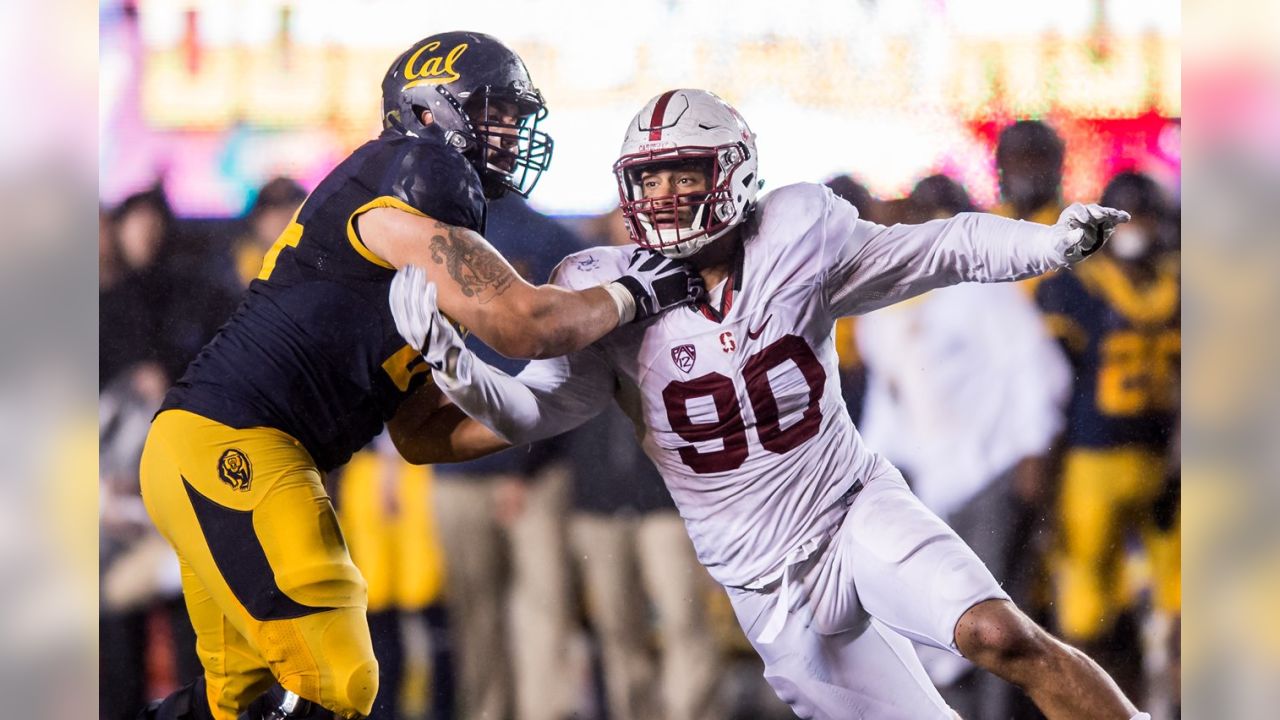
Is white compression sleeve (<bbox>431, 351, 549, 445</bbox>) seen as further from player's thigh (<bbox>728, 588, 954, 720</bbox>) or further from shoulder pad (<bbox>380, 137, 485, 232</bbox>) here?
player's thigh (<bbox>728, 588, 954, 720</bbox>)

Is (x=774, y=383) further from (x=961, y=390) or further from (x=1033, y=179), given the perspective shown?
(x=1033, y=179)

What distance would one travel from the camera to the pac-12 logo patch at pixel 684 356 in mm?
2670

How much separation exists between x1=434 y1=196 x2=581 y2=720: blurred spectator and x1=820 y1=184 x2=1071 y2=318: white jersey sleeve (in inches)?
33.4

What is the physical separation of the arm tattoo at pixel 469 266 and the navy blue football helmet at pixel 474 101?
30 cm

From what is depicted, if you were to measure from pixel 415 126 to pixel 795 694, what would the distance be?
1.66 meters

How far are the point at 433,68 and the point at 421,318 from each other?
2.19ft

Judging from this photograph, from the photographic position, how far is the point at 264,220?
3129 millimetres

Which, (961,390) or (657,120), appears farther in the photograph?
(961,390)

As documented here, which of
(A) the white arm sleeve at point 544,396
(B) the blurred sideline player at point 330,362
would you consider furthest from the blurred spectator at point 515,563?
(B) the blurred sideline player at point 330,362

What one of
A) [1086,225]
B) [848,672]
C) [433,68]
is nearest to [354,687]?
[848,672]

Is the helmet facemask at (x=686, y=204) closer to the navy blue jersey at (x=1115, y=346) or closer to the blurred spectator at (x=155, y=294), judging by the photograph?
the navy blue jersey at (x=1115, y=346)

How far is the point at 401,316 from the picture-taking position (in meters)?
A: 2.41
